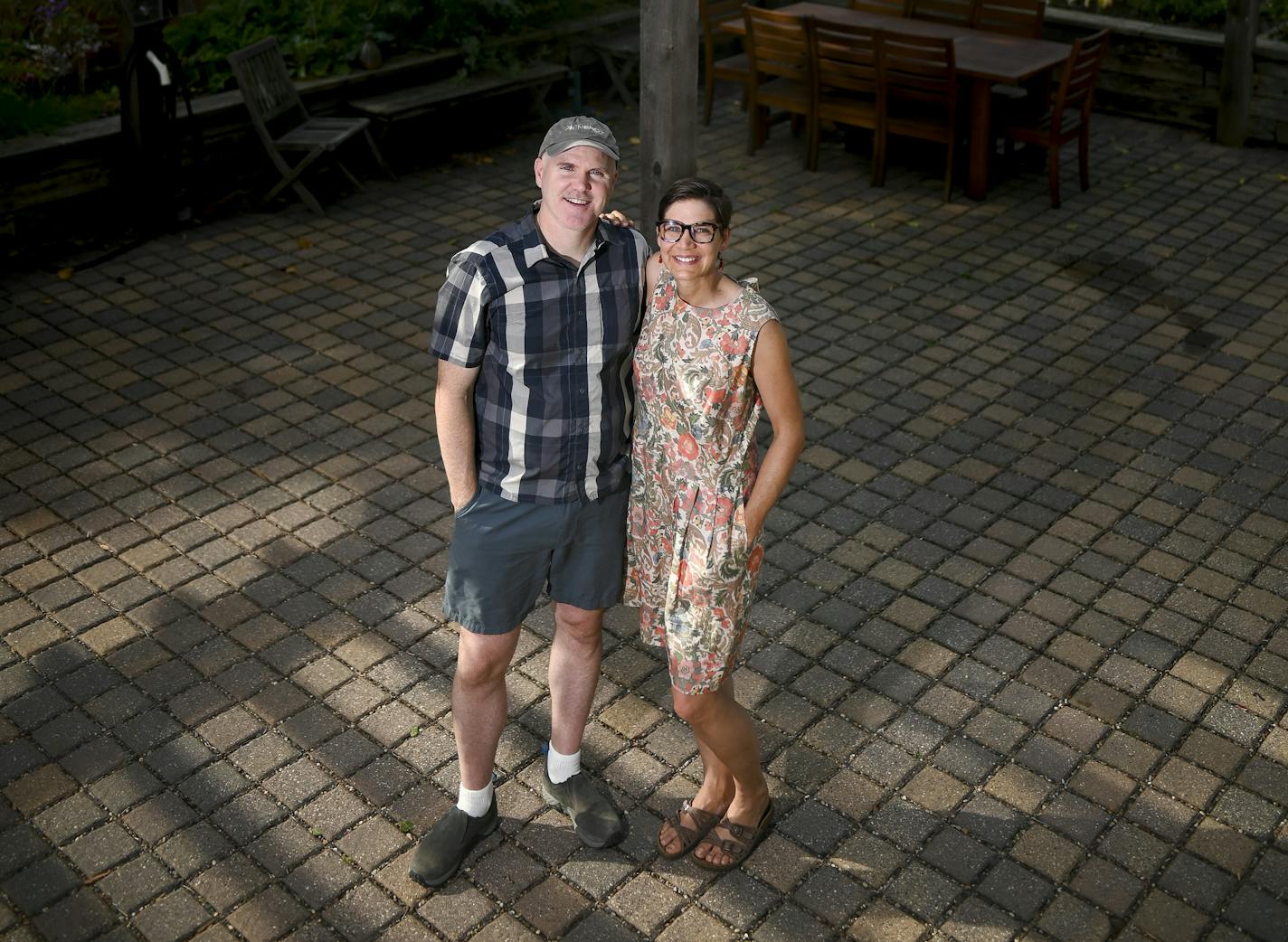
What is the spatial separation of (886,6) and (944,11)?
1.68ft

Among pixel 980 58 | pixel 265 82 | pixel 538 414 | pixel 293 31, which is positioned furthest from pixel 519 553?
pixel 293 31

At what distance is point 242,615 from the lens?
5.38 meters

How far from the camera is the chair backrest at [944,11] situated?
1065cm

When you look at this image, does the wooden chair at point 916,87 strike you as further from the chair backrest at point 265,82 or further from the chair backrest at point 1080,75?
the chair backrest at point 265,82

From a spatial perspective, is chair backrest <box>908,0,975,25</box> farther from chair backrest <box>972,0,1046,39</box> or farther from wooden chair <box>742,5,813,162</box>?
wooden chair <box>742,5,813,162</box>

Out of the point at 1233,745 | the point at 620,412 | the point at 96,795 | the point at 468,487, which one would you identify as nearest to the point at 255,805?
the point at 96,795

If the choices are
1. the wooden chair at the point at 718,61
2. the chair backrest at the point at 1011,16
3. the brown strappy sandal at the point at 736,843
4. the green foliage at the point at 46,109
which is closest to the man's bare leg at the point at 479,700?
the brown strappy sandal at the point at 736,843

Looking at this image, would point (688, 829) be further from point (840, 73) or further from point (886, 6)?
point (886, 6)

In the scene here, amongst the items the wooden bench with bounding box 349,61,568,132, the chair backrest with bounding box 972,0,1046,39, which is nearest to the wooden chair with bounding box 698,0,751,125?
the wooden bench with bounding box 349,61,568,132

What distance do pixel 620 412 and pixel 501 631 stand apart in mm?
695

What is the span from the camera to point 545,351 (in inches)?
144

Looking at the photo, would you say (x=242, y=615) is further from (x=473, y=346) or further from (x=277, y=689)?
(x=473, y=346)

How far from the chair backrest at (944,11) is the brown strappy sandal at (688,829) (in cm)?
804

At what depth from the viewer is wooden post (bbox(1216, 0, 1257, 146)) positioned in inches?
404
